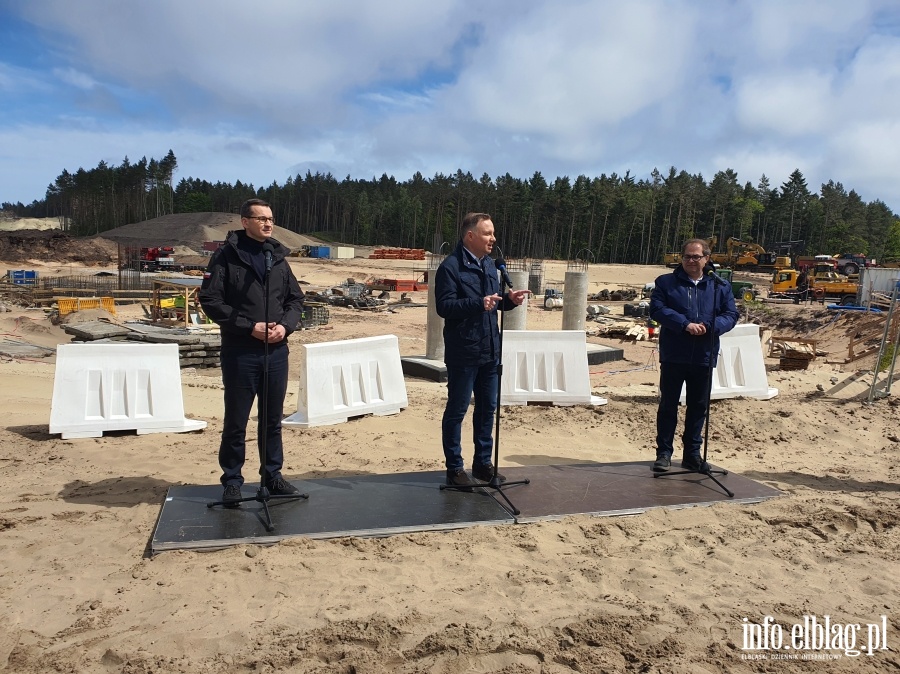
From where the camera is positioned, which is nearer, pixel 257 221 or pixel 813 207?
pixel 257 221

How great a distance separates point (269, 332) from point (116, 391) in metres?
3.28

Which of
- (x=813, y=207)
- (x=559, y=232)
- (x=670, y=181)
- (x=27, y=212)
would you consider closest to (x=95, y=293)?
(x=559, y=232)

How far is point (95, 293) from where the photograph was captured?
30812mm

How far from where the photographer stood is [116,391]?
6688 millimetres

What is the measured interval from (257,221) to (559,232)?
77353 mm

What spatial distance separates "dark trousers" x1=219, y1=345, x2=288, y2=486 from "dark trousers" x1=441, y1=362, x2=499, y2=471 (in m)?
1.18

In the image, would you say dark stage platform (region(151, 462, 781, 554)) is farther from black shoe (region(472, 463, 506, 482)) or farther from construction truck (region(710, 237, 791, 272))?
construction truck (region(710, 237, 791, 272))

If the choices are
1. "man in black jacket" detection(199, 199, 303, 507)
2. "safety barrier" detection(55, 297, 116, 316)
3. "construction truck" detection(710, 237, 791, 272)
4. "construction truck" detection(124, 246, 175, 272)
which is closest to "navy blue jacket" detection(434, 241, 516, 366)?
"man in black jacket" detection(199, 199, 303, 507)

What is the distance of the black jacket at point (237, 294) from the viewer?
4205 millimetres

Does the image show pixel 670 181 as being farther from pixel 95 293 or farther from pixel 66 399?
pixel 66 399

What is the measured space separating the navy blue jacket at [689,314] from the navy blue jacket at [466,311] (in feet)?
4.73

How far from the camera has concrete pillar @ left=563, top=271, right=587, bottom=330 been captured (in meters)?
15.1

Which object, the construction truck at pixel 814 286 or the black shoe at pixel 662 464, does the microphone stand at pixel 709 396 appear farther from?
the construction truck at pixel 814 286

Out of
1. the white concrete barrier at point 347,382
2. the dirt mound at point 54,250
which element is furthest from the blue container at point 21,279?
the white concrete barrier at point 347,382
